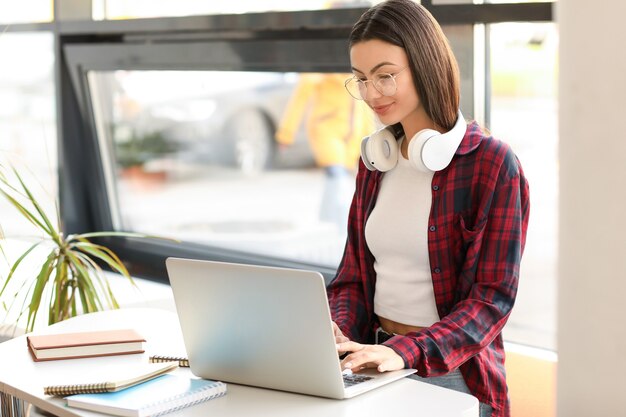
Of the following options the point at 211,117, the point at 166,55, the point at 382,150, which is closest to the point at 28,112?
the point at 211,117

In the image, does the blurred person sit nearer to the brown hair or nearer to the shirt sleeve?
the brown hair

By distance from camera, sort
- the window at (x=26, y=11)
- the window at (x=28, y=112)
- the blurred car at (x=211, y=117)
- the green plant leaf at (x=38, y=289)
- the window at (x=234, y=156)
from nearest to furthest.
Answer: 1. the green plant leaf at (x=38, y=289)
2. the window at (x=234, y=156)
3. the blurred car at (x=211, y=117)
4. the window at (x=26, y=11)
5. the window at (x=28, y=112)

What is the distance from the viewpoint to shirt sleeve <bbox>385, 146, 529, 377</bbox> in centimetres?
203

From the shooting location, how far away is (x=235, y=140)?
14.5 ft

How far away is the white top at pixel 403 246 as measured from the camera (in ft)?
7.29

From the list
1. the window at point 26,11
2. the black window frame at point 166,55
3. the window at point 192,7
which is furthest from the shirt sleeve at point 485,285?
the window at point 26,11

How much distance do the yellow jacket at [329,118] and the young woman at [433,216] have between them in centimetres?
127

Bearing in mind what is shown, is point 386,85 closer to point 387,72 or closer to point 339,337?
point 387,72

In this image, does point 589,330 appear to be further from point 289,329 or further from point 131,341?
point 131,341

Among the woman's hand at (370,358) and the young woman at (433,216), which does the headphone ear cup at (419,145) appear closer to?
the young woman at (433,216)

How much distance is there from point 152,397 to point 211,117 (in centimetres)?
271

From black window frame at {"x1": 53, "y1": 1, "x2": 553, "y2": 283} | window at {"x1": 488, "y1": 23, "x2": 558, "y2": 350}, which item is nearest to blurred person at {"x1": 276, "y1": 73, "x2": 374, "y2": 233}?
black window frame at {"x1": 53, "y1": 1, "x2": 553, "y2": 283}

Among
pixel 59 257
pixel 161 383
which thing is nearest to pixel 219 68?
pixel 59 257

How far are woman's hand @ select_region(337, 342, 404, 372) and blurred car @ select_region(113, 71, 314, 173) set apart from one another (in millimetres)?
2135
